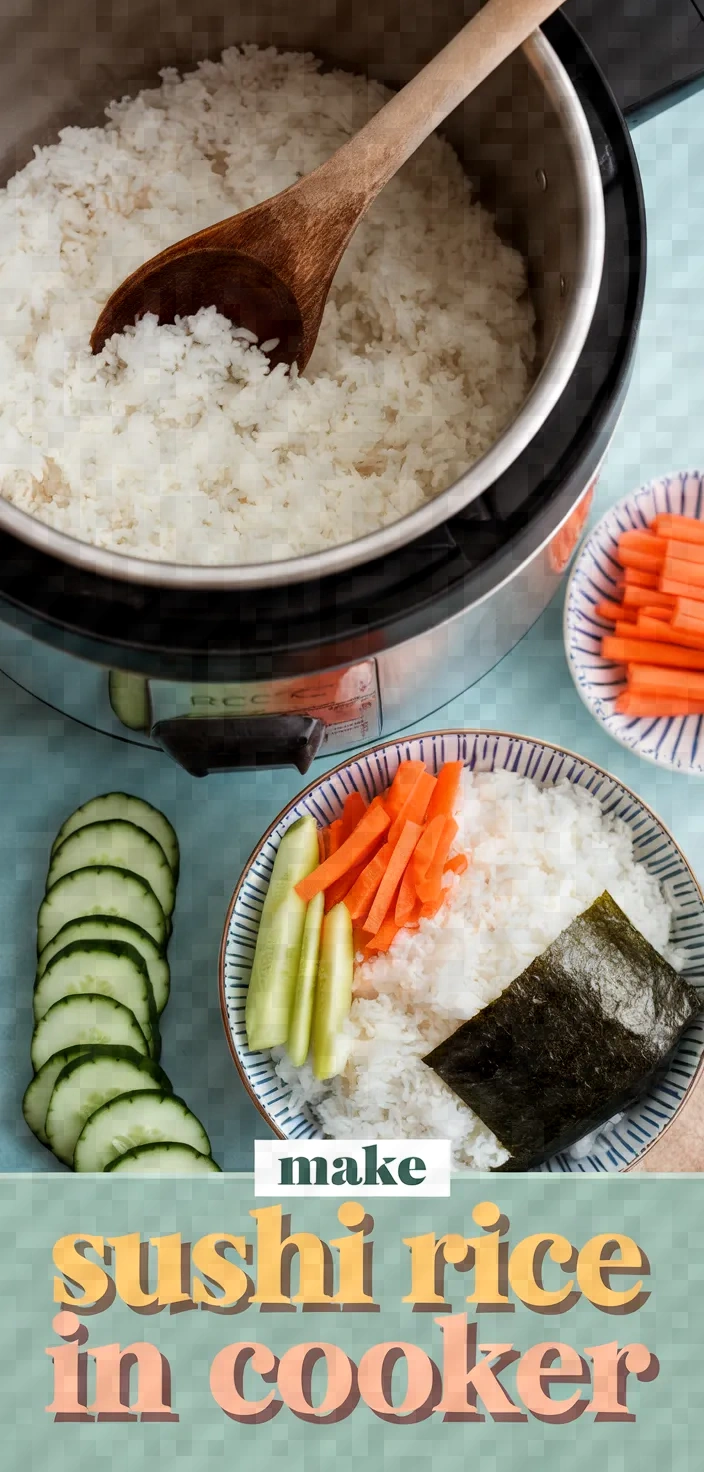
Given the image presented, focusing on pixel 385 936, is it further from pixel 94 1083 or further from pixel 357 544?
pixel 357 544

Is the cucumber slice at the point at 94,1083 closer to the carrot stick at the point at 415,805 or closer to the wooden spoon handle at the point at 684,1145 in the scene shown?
the carrot stick at the point at 415,805

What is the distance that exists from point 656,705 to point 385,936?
51cm

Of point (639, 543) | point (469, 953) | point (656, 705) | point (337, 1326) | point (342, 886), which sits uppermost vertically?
point (639, 543)

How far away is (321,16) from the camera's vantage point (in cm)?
149

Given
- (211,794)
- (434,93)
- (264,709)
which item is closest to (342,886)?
(211,794)

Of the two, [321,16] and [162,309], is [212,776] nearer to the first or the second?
[162,309]

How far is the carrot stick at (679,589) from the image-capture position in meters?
1.65

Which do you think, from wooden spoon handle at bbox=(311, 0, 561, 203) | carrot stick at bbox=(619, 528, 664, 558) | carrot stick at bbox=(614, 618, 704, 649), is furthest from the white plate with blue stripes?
wooden spoon handle at bbox=(311, 0, 561, 203)

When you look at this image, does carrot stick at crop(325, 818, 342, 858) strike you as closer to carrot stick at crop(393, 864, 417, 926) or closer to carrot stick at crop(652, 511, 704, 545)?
carrot stick at crop(393, 864, 417, 926)

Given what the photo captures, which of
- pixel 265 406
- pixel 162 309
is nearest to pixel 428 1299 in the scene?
pixel 265 406

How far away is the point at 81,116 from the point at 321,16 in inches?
13.5

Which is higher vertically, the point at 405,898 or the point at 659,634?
the point at 659,634

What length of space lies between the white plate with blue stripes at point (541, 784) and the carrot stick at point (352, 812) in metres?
0.01

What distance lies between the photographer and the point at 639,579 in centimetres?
169
